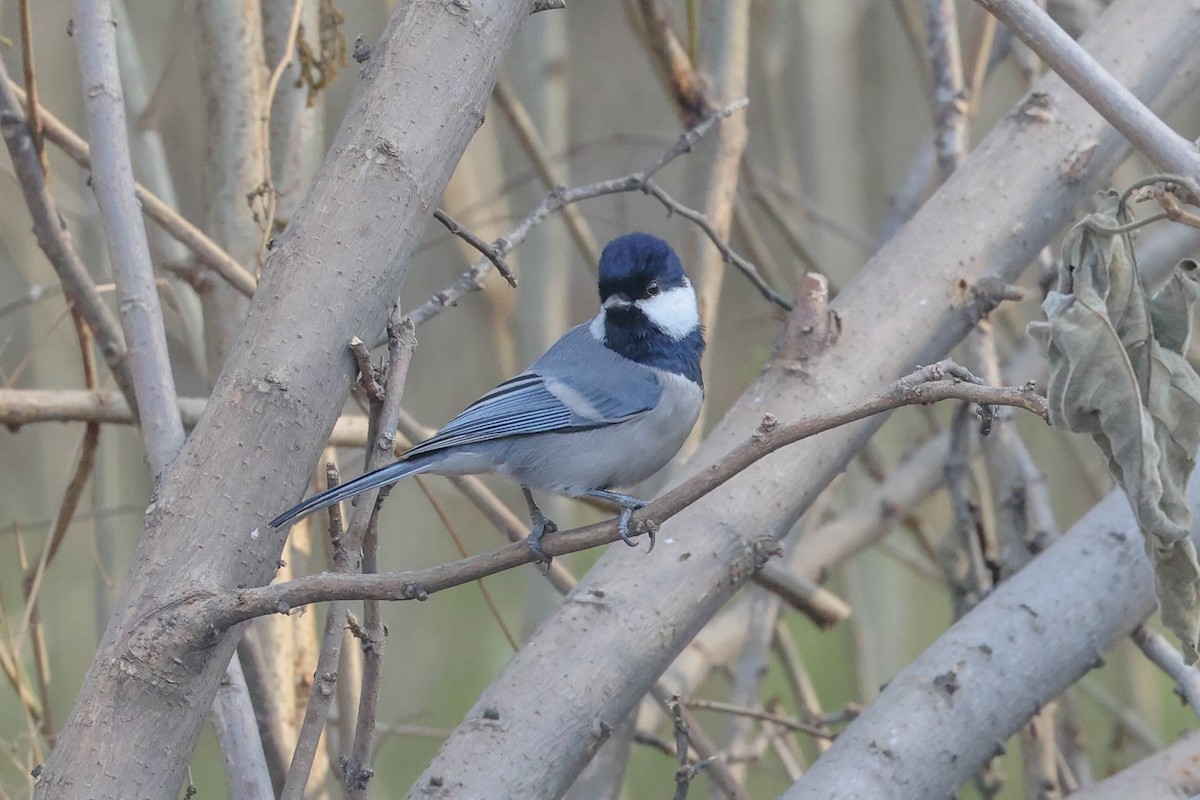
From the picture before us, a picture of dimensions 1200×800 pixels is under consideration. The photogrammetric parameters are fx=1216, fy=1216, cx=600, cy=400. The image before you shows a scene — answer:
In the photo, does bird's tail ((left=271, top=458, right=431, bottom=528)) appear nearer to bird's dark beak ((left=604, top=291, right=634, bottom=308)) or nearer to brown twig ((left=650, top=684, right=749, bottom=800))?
brown twig ((left=650, top=684, right=749, bottom=800))

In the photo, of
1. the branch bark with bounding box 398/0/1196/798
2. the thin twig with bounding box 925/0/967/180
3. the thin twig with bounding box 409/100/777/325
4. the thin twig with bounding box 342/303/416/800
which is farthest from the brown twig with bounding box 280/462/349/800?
the thin twig with bounding box 925/0/967/180

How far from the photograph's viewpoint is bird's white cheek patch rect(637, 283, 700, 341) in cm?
276

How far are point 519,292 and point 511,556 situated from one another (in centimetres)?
244

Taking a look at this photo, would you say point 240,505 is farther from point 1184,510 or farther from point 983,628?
point 983,628

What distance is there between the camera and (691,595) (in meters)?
2.07

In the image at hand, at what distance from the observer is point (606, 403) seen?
255 cm

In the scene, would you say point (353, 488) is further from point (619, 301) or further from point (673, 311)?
point (673, 311)

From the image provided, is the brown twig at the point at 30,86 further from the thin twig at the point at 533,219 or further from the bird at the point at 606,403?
the bird at the point at 606,403

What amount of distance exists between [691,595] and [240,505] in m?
0.86

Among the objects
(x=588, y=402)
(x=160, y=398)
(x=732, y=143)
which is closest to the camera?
(x=160, y=398)

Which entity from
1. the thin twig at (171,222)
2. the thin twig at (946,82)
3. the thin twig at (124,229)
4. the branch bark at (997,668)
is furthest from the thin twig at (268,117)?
the thin twig at (946,82)

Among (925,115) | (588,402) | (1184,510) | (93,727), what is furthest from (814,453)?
(925,115)

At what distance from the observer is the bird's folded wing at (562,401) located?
2438 millimetres

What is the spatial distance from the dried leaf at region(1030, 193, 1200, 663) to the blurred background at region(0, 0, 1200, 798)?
1320 millimetres
